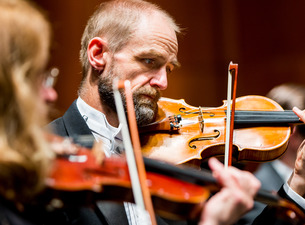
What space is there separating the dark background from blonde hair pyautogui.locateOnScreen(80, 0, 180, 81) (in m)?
1.45

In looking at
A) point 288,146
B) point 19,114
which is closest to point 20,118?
point 19,114

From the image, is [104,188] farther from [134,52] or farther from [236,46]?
[236,46]

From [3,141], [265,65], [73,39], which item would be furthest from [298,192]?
[265,65]

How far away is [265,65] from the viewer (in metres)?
3.08

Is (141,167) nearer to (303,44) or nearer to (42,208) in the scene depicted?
(42,208)

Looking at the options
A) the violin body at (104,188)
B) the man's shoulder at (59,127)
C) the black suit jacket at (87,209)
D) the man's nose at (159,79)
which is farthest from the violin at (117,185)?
the man's nose at (159,79)

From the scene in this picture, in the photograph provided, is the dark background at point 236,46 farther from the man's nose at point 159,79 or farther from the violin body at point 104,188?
the violin body at point 104,188

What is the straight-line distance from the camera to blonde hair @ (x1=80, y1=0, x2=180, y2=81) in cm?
134

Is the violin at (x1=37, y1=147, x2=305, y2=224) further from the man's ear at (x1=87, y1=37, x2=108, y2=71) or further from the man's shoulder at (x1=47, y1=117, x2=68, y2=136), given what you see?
the man's ear at (x1=87, y1=37, x2=108, y2=71)

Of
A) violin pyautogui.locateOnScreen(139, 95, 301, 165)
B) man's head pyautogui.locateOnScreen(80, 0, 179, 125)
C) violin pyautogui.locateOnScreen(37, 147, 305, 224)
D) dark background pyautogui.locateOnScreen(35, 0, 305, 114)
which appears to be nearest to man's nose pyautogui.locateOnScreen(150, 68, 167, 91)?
man's head pyautogui.locateOnScreen(80, 0, 179, 125)

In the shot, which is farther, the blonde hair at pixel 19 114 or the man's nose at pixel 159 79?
the man's nose at pixel 159 79

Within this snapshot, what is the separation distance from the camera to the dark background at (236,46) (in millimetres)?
2965

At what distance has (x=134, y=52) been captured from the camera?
1.33 metres

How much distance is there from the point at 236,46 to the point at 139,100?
6.67 ft
